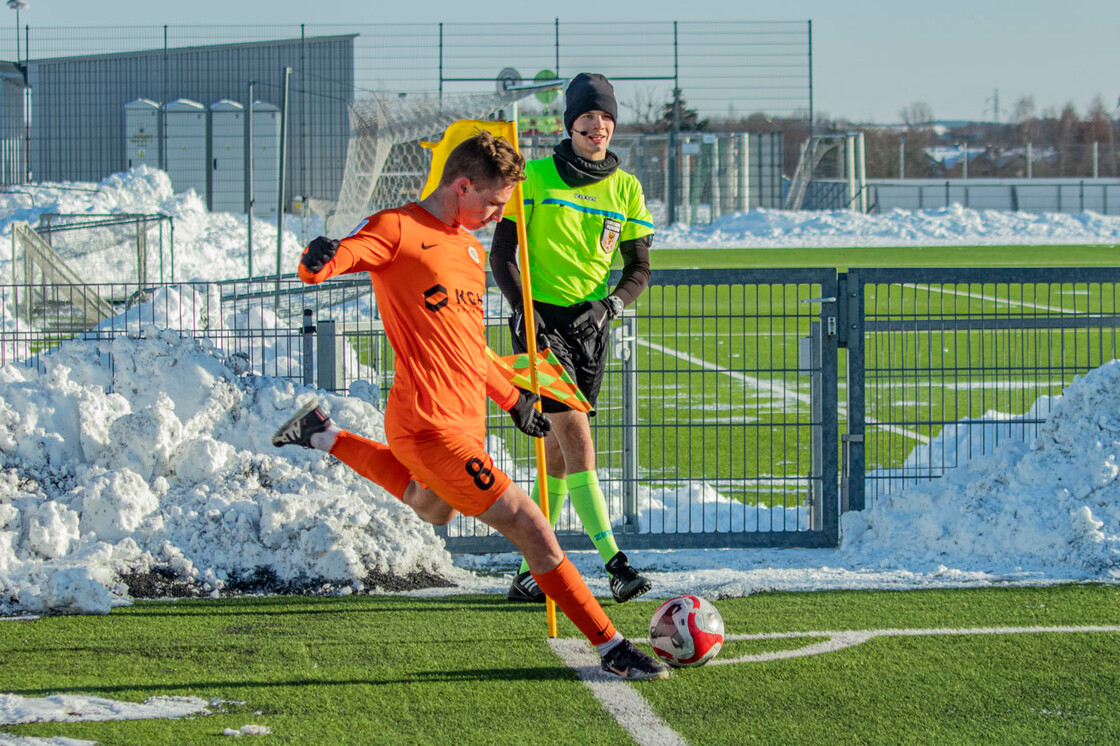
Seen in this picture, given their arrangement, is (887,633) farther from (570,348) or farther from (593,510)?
(570,348)

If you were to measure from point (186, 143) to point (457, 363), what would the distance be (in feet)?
102

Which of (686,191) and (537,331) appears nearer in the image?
(537,331)

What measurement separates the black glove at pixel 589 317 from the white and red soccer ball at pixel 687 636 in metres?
1.46

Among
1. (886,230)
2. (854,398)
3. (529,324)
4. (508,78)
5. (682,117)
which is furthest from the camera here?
(886,230)

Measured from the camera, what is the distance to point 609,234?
224 inches

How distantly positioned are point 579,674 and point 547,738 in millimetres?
690

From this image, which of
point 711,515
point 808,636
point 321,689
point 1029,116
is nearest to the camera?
point 321,689

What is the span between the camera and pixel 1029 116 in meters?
77.8

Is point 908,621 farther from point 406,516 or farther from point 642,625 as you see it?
point 406,516

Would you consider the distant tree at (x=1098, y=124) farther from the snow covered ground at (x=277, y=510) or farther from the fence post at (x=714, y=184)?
the snow covered ground at (x=277, y=510)

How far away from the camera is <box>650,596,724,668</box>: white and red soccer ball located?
455 cm

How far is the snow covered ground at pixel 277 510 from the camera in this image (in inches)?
228

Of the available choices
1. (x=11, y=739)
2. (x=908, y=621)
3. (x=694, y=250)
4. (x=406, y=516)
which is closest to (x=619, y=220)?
(x=406, y=516)

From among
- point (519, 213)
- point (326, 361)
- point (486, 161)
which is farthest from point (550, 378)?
point (326, 361)
